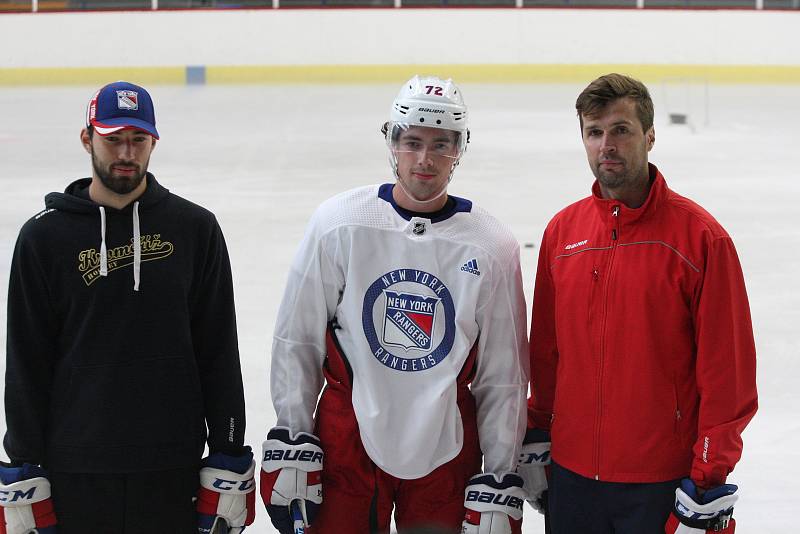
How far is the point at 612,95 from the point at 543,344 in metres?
0.52

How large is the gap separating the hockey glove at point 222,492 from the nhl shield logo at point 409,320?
0.39 metres

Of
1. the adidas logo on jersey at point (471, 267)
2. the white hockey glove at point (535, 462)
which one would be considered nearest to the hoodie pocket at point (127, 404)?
the adidas logo on jersey at point (471, 267)

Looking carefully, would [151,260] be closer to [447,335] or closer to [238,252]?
[447,335]

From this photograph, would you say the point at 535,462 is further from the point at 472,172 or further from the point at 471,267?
the point at 472,172

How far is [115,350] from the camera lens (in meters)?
2.02

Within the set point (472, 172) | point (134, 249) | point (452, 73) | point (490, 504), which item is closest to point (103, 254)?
point (134, 249)

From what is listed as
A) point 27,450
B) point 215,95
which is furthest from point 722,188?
point 215,95

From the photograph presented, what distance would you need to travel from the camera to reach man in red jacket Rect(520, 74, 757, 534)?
6.40 feet

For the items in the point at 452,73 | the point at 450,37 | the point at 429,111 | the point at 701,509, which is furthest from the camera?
the point at 452,73

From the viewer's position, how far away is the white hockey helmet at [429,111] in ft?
7.00

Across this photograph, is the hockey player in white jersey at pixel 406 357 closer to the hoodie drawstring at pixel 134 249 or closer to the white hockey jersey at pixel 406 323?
the white hockey jersey at pixel 406 323

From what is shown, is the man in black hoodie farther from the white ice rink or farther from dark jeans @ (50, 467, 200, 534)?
the white ice rink

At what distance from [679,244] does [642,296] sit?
117mm

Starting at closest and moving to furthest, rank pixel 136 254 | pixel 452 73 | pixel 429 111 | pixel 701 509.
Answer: pixel 701 509
pixel 136 254
pixel 429 111
pixel 452 73
